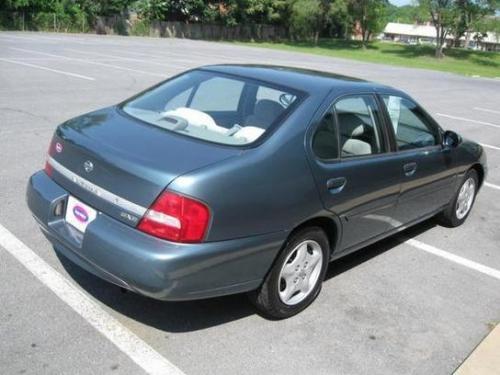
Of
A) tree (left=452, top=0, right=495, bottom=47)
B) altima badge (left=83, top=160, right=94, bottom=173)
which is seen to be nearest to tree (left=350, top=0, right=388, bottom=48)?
tree (left=452, top=0, right=495, bottom=47)

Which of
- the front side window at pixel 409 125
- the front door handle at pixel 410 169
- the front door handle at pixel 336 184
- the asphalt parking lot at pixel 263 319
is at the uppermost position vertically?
the front side window at pixel 409 125

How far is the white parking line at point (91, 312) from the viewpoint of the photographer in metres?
3.12

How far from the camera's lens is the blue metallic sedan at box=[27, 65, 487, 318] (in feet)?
10.0

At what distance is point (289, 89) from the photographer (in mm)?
3908

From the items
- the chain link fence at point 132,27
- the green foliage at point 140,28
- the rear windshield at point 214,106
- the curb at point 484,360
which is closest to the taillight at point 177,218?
the rear windshield at point 214,106

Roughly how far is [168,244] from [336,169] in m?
1.33

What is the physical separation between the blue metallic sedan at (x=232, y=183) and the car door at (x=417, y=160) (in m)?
0.02

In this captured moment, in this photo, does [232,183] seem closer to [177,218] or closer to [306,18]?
[177,218]

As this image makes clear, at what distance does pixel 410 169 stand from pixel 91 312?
2.69 m

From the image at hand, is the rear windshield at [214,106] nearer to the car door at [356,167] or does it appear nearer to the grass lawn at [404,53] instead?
the car door at [356,167]

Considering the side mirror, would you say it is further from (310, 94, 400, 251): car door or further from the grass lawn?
the grass lawn

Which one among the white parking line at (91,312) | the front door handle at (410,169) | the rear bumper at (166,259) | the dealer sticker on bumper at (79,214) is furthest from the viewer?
the front door handle at (410,169)

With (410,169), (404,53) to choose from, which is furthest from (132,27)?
(410,169)

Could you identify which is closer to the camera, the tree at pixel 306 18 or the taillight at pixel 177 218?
the taillight at pixel 177 218
